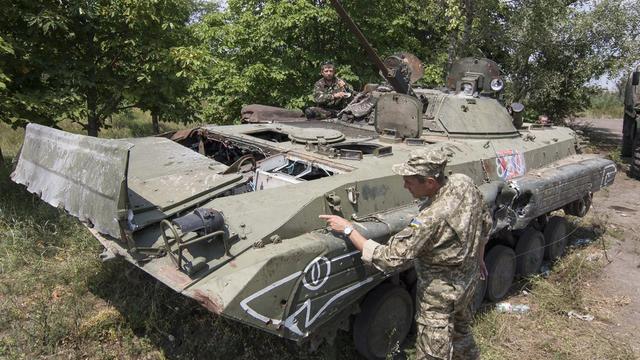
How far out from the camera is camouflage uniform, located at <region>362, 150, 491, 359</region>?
3.07m

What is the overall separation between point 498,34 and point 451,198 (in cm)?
1171

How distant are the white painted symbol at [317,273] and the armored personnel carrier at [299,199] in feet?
0.03

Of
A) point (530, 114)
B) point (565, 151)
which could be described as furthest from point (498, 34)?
point (565, 151)

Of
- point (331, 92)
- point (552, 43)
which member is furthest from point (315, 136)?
point (552, 43)

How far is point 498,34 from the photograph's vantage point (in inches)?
534

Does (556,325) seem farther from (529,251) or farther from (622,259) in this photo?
(622,259)

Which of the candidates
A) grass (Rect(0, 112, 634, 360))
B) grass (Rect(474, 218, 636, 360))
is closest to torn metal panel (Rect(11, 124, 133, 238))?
grass (Rect(0, 112, 634, 360))

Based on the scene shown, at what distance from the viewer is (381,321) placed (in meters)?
4.35

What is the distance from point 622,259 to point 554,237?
105cm

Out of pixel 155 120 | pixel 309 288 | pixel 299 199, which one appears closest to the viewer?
pixel 309 288

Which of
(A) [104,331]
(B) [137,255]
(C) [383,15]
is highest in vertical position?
(C) [383,15]

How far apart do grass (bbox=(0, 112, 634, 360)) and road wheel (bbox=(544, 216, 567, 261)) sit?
0.56 m

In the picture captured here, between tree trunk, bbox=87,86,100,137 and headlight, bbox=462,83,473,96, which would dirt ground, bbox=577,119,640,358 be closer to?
headlight, bbox=462,83,473,96

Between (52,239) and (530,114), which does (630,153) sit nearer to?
(530,114)
